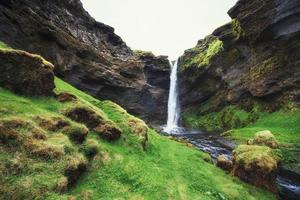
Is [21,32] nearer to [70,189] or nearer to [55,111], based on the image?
[55,111]

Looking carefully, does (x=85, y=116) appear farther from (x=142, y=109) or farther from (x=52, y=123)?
(x=142, y=109)

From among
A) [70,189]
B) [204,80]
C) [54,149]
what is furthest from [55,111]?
[204,80]

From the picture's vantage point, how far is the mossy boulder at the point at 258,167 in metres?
18.7

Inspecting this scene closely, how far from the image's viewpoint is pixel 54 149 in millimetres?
12875

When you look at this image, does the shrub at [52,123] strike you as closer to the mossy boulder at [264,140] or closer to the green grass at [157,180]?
the green grass at [157,180]

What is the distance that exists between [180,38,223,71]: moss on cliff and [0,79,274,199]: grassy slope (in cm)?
5467

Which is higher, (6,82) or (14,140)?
(6,82)

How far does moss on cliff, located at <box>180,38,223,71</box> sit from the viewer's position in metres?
72.3

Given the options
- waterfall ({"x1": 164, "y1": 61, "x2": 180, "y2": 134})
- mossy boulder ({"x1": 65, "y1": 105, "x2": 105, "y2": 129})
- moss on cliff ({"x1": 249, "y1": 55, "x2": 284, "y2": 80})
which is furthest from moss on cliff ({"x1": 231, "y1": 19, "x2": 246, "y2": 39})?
mossy boulder ({"x1": 65, "y1": 105, "x2": 105, "y2": 129})

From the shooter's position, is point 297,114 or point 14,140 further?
point 297,114

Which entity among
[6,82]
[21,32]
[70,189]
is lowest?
[70,189]

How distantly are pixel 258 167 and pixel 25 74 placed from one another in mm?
17492

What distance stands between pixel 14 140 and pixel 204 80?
66.9 m

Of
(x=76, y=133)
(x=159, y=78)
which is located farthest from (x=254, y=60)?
(x=76, y=133)
